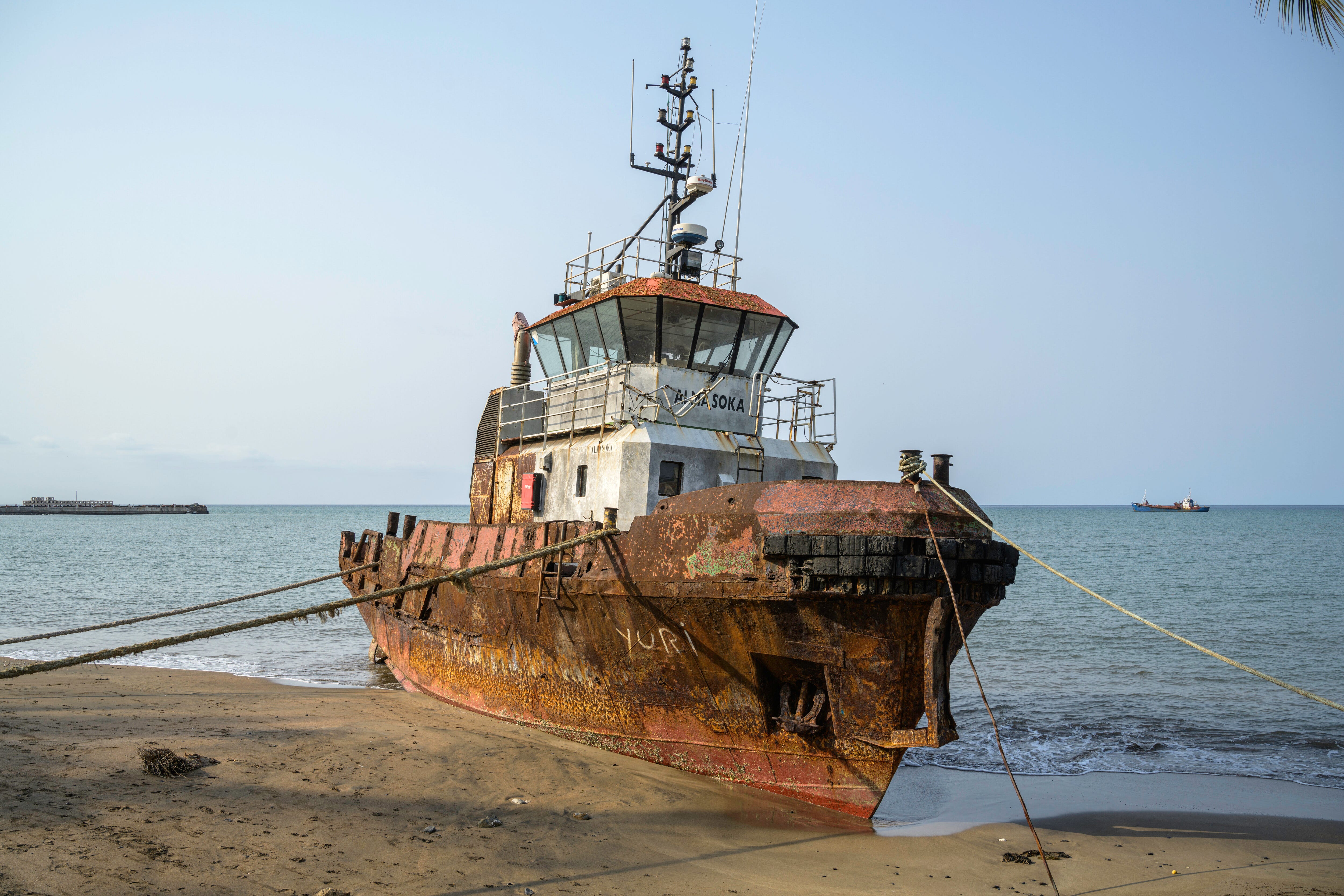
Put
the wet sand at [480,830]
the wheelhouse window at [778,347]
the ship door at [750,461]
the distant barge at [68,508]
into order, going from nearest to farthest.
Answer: the wet sand at [480,830], the ship door at [750,461], the wheelhouse window at [778,347], the distant barge at [68,508]

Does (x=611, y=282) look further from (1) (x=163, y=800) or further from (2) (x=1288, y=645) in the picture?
(2) (x=1288, y=645)

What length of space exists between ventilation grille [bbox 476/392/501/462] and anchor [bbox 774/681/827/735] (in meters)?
6.11

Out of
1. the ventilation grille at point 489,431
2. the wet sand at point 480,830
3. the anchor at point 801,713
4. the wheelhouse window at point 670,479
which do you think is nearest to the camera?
the wet sand at point 480,830

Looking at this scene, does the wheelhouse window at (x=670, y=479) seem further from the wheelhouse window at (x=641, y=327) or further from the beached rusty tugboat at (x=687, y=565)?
the wheelhouse window at (x=641, y=327)

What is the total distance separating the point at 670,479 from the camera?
845 cm

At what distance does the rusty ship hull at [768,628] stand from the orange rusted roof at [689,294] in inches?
122

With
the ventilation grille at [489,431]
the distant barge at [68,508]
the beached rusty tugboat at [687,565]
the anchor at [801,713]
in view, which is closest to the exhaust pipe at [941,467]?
the beached rusty tugboat at [687,565]

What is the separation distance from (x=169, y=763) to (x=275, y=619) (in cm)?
136

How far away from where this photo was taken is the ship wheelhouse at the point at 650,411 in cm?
851

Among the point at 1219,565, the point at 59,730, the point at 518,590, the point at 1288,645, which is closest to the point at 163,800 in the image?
the point at 59,730

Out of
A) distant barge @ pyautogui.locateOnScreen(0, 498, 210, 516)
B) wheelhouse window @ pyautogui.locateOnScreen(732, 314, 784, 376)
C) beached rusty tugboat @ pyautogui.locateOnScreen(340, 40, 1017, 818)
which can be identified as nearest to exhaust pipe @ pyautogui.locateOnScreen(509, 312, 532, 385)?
beached rusty tugboat @ pyautogui.locateOnScreen(340, 40, 1017, 818)

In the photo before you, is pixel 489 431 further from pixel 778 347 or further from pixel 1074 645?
pixel 1074 645

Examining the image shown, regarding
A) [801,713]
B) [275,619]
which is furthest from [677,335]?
[275,619]

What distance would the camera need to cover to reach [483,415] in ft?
39.3
